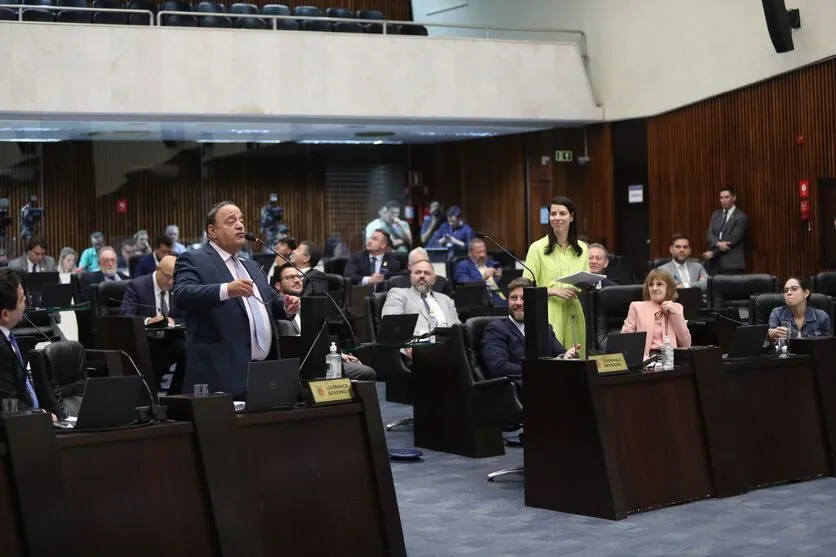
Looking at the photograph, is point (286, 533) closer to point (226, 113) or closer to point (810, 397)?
point (810, 397)

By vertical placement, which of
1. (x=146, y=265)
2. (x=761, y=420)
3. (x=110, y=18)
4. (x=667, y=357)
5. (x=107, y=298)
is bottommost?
(x=761, y=420)

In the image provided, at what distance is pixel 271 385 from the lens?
4605 mm

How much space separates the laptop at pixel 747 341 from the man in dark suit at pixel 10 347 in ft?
11.6

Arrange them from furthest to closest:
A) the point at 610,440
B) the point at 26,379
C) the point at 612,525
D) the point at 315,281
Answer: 1. the point at 315,281
2. the point at 610,440
3. the point at 612,525
4. the point at 26,379

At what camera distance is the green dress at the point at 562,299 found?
6883mm

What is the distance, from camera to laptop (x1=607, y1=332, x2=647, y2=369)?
5.95 metres

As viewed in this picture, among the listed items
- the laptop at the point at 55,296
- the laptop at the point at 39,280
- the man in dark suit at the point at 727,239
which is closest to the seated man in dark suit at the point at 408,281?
the laptop at the point at 55,296

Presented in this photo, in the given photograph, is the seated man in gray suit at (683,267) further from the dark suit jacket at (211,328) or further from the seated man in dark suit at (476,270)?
the dark suit jacket at (211,328)

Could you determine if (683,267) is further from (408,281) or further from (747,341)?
(747,341)

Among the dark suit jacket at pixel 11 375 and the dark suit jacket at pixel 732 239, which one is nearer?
the dark suit jacket at pixel 11 375

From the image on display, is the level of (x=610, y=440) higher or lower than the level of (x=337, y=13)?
lower

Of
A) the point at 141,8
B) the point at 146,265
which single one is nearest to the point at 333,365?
the point at 146,265

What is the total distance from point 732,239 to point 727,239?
73 millimetres

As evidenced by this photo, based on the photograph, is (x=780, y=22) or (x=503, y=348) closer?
(x=503, y=348)
